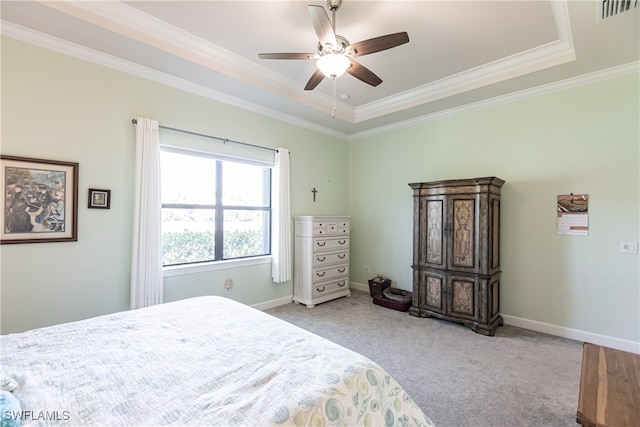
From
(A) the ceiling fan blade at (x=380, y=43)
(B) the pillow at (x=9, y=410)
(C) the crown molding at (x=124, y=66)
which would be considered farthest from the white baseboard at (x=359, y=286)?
(B) the pillow at (x=9, y=410)

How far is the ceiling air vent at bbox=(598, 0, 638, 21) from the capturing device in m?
2.06

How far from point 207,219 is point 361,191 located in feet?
8.73

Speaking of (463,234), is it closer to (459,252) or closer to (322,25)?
(459,252)

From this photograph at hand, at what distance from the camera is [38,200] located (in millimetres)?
2430

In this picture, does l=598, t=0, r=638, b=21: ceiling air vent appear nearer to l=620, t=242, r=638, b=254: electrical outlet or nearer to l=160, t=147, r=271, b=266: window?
l=620, t=242, r=638, b=254: electrical outlet

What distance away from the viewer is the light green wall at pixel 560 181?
289 centimetres

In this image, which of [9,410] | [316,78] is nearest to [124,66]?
[316,78]

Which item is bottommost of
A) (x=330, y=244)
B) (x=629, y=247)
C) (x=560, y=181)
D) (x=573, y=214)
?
(x=330, y=244)

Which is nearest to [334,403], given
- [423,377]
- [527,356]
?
[423,377]

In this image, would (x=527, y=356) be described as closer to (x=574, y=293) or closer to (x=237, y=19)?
(x=574, y=293)

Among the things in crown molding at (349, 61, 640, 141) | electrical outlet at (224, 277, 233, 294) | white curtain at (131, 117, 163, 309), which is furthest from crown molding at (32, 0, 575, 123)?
electrical outlet at (224, 277, 233, 294)

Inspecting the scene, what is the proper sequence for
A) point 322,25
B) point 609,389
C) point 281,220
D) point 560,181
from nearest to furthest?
point 609,389 → point 322,25 → point 560,181 → point 281,220

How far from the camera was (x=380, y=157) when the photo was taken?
4852 mm

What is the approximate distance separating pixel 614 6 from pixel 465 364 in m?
2.98
